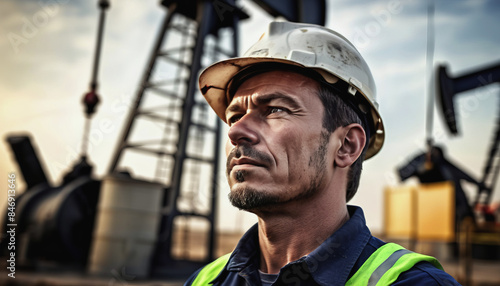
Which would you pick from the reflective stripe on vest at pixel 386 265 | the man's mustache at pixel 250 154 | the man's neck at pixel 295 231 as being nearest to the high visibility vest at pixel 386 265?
the reflective stripe on vest at pixel 386 265

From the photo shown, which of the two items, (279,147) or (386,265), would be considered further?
(279,147)

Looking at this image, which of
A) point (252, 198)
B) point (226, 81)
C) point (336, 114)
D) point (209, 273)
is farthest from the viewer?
point (226, 81)

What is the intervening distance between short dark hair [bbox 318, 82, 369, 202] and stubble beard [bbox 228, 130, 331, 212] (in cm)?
7

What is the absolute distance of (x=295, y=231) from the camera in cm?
200

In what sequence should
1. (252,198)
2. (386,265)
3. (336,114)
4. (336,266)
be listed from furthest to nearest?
(336,114) < (252,198) < (336,266) < (386,265)

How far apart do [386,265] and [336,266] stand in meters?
0.20

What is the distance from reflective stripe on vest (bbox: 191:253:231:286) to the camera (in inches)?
88.7

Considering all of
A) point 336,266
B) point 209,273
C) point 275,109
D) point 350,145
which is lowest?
point 209,273

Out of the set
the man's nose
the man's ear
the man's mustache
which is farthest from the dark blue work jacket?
the man's nose

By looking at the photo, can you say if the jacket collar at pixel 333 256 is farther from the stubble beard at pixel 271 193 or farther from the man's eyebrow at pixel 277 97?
the man's eyebrow at pixel 277 97

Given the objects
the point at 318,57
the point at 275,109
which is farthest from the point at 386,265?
the point at 318,57

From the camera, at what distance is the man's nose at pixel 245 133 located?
198 centimetres

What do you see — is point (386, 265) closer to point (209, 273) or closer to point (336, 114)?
point (336, 114)

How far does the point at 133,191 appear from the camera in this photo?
8.54m
